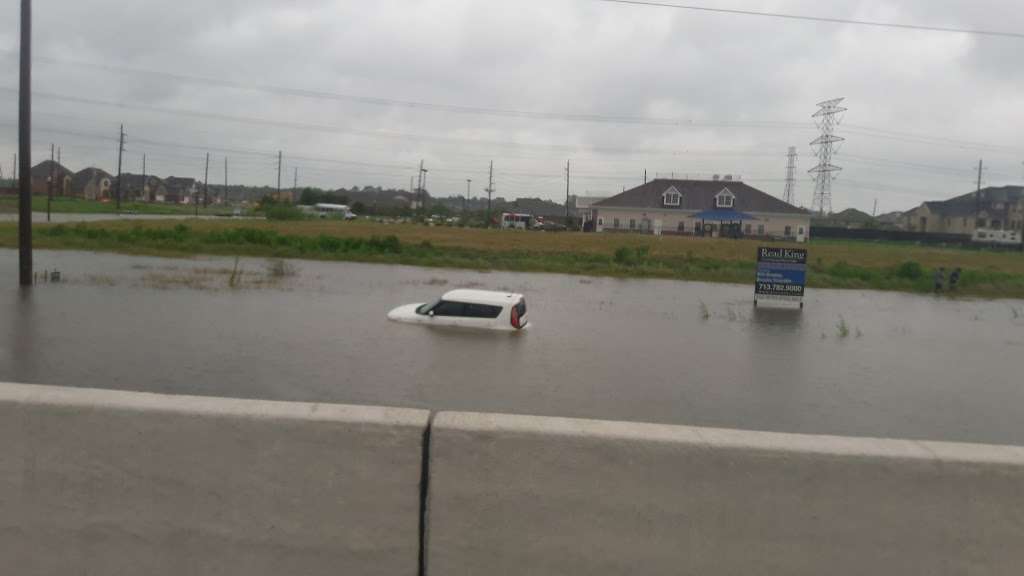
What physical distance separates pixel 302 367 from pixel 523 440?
35.7 ft

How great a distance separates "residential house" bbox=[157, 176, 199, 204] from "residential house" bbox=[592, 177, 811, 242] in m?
114

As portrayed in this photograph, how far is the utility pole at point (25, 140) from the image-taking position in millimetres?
23984

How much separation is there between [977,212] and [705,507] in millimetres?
115902

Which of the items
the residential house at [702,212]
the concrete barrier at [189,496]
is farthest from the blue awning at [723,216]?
the concrete barrier at [189,496]

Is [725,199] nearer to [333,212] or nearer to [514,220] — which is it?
[514,220]

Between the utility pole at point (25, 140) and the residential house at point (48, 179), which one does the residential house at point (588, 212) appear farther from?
the residential house at point (48, 179)

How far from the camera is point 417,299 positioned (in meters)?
24.9

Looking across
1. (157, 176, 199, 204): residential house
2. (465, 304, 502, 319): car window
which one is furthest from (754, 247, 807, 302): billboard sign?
(157, 176, 199, 204): residential house

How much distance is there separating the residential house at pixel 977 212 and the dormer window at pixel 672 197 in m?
35.1

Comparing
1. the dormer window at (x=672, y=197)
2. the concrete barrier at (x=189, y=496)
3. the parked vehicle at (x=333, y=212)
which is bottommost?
the concrete barrier at (x=189, y=496)

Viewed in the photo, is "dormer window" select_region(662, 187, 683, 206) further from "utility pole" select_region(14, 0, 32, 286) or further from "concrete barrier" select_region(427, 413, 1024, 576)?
"concrete barrier" select_region(427, 413, 1024, 576)

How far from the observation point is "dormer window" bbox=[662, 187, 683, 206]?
3543 inches

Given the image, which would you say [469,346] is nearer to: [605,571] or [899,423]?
[899,423]

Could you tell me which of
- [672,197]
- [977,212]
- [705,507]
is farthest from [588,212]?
[705,507]
